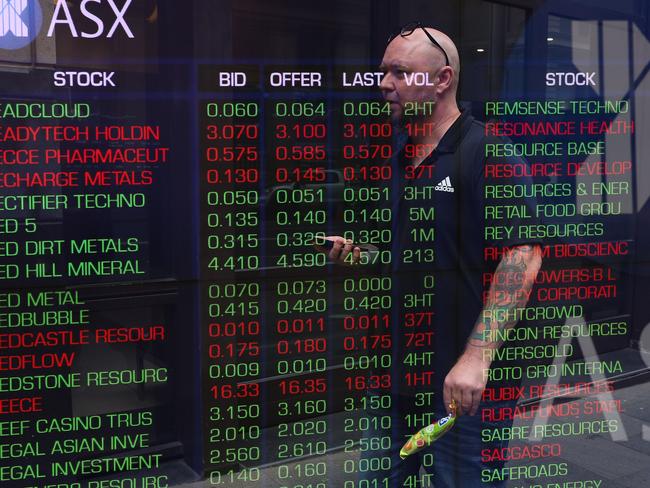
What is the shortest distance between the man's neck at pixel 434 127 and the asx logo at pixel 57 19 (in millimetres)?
1301

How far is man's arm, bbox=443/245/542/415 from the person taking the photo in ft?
10.8

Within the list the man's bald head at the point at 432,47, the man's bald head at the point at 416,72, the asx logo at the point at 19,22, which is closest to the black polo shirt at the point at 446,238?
the man's bald head at the point at 416,72

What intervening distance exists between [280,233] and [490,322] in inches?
39.2

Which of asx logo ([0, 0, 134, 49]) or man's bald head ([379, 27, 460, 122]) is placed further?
man's bald head ([379, 27, 460, 122])

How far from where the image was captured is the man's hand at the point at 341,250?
3.55m

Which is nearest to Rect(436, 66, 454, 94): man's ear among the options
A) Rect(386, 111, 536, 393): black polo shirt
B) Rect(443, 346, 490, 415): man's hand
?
Rect(386, 111, 536, 393): black polo shirt

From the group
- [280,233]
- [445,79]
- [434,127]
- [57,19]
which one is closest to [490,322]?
[434,127]

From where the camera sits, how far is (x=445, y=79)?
3.54m

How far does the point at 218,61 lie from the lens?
340 cm

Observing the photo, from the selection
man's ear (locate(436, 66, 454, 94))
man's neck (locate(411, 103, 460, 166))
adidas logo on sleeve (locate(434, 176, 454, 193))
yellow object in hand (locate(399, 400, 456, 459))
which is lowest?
yellow object in hand (locate(399, 400, 456, 459))

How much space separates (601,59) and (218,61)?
1968 millimetres

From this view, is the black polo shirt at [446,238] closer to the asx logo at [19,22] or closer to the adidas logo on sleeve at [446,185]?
the adidas logo on sleeve at [446,185]

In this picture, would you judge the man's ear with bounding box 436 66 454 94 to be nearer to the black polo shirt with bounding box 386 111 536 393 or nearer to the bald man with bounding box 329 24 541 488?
the bald man with bounding box 329 24 541 488

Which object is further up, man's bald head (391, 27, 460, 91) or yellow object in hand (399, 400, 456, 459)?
man's bald head (391, 27, 460, 91)
